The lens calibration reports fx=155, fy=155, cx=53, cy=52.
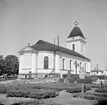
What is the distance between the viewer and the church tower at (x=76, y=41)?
54.6 meters

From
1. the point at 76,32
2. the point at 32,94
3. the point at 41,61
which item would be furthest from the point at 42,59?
the point at 32,94

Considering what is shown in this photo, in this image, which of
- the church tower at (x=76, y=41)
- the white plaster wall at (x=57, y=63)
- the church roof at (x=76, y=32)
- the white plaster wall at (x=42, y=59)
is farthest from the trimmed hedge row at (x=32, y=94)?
the church roof at (x=76, y=32)

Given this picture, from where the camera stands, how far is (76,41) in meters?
54.8

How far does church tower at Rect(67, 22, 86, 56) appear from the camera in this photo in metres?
54.6

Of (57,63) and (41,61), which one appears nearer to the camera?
(41,61)

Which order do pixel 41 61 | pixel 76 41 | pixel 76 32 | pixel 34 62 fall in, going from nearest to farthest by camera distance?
pixel 34 62 < pixel 41 61 < pixel 76 41 < pixel 76 32

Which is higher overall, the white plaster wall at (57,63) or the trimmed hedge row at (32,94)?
the white plaster wall at (57,63)

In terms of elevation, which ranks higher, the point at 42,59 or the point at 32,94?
the point at 42,59

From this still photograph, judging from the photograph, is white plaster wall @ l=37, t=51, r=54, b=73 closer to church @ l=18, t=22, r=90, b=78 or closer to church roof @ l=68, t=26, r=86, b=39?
church @ l=18, t=22, r=90, b=78

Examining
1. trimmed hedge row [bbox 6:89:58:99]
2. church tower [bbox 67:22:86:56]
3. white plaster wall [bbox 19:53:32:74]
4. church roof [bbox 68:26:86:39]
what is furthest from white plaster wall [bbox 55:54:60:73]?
trimmed hedge row [bbox 6:89:58:99]

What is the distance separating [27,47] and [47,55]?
5618 mm

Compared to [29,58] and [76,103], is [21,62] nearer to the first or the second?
[29,58]

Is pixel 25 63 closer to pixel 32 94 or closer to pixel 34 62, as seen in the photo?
pixel 34 62

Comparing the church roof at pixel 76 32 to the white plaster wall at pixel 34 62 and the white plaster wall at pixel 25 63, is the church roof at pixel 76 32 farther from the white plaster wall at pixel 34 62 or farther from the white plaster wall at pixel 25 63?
the white plaster wall at pixel 25 63
